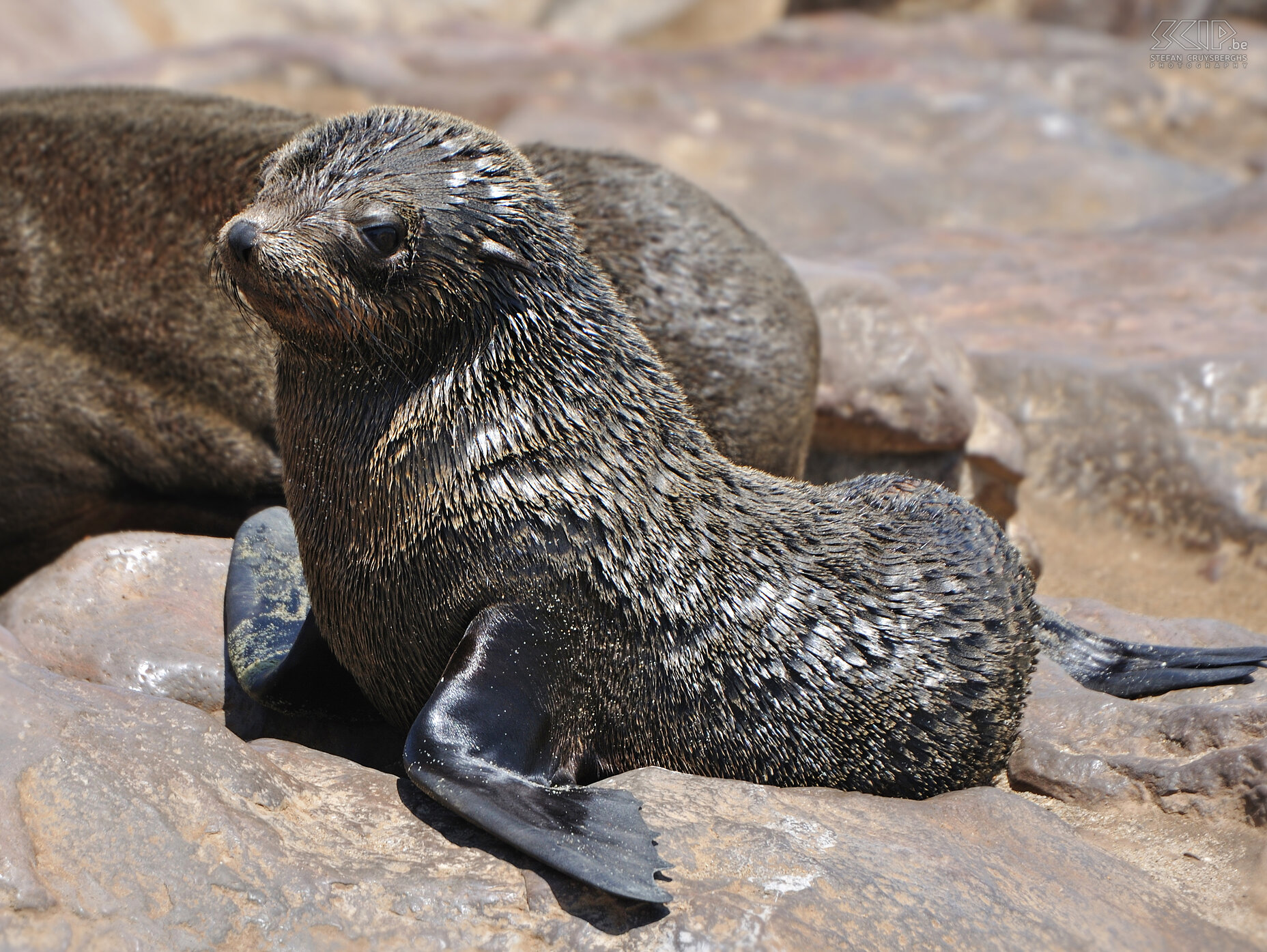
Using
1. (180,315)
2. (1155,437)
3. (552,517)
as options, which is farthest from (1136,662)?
(180,315)

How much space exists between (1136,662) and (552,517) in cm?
222

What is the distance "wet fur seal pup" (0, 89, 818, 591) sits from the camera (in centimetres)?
513

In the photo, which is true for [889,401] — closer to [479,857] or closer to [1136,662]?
[1136,662]

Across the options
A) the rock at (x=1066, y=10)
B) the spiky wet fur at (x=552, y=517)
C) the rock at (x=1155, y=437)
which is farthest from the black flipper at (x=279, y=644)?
the rock at (x=1066, y=10)

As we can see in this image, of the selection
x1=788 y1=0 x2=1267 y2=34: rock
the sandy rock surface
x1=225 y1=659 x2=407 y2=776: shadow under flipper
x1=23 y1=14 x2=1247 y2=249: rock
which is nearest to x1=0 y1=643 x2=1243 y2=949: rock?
the sandy rock surface

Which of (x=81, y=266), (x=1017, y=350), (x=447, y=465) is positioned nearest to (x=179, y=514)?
(x=81, y=266)

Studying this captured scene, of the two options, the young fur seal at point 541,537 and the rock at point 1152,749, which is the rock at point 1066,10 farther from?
the young fur seal at point 541,537

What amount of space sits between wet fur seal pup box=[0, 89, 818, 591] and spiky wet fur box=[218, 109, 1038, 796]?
172 centimetres

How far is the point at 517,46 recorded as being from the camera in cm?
1641

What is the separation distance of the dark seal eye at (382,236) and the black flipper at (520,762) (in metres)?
0.93

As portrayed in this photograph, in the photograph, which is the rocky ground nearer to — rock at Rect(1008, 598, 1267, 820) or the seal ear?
rock at Rect(1008, 598, 1267, 820)

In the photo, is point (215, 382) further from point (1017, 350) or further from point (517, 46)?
point (517, 46)

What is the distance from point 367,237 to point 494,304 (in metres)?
0.36

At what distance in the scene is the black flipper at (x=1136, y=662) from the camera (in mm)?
4035
